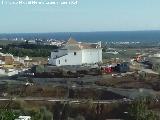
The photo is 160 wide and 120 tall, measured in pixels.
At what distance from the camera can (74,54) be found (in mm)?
60062

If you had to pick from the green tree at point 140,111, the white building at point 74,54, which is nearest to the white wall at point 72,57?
the white building at point 74,54

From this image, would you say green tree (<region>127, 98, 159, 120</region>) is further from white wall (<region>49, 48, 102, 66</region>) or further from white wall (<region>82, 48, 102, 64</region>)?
white wall (<region>82, 48, 102, 64</region>)

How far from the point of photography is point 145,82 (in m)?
49.9

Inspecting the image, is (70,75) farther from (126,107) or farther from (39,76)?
(126,107)

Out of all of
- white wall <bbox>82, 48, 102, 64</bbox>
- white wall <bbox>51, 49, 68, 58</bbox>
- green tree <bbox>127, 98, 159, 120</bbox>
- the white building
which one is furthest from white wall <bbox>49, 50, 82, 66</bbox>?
green tree <bbox>127, 98, 159, 120</bbox>

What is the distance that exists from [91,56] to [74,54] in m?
3.12

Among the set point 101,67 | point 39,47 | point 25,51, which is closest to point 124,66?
point 101,67

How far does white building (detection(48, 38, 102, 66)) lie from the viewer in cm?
5984

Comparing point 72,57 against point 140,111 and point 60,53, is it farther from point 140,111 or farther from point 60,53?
point 140,111

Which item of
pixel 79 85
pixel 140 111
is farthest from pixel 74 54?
pixel 140 111

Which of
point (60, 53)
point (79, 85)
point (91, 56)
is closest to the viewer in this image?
point (79, 85)

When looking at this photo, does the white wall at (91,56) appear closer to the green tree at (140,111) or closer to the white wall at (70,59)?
the white wall at (70,59)

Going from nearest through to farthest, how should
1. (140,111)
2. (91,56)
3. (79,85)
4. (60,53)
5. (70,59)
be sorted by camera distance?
1. (140,111)
2. (79,85)
3. (70,59)
4. (60,53)
5. (91,56)

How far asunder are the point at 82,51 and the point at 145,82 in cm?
1218
